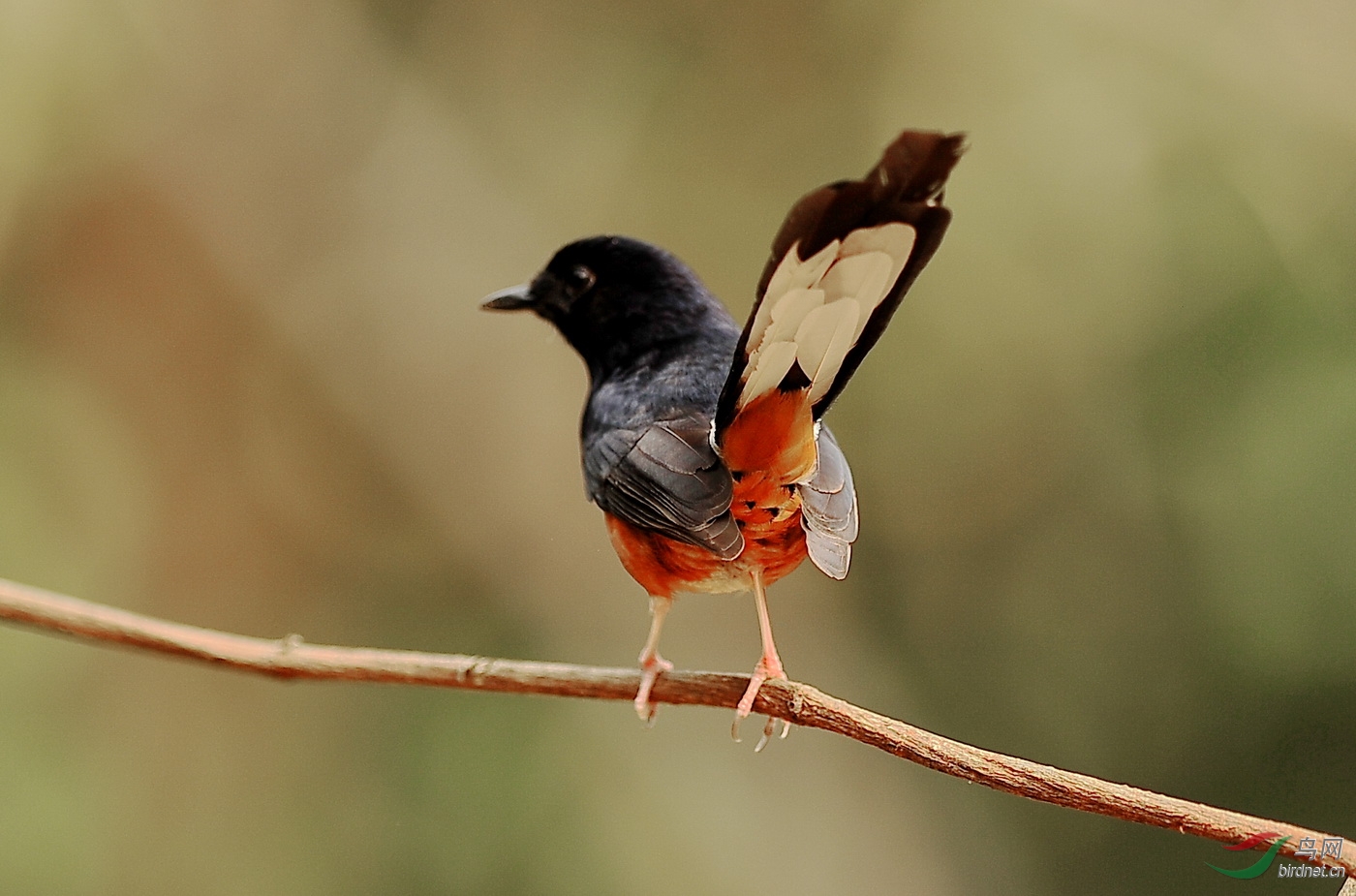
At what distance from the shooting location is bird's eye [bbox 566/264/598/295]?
288 cm

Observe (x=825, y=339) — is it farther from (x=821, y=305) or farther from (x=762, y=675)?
(x=762, y=675)

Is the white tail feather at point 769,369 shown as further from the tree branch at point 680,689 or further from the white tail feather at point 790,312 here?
the tree branch at point 680,689

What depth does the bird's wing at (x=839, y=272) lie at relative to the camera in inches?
59.4

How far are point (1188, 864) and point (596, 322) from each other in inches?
96.1

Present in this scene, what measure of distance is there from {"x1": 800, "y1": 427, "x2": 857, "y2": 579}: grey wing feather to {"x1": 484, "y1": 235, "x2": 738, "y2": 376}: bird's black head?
68 centimetres

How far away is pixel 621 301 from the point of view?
2838mm

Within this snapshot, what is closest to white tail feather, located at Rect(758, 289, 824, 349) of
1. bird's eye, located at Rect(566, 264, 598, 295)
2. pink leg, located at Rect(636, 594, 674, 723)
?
pink leg, located at Rect(636, 594, 674, 723)

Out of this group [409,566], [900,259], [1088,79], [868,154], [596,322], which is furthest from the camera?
[409,566]

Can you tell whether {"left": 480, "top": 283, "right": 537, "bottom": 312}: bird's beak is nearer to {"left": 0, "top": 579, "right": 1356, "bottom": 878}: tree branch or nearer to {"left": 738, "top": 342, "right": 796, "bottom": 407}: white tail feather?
{"left": 738, "top": 342, "right": 796, "bottom": 407}: white tail feather

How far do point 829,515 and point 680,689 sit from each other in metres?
0.41

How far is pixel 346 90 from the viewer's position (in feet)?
14.7

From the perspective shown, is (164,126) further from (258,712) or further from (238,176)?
(258,712)

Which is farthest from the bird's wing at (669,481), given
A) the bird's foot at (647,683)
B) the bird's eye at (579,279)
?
the bird's eye at (579,279)

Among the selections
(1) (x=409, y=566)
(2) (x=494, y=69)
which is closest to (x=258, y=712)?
(1) (x=409, y=566)
